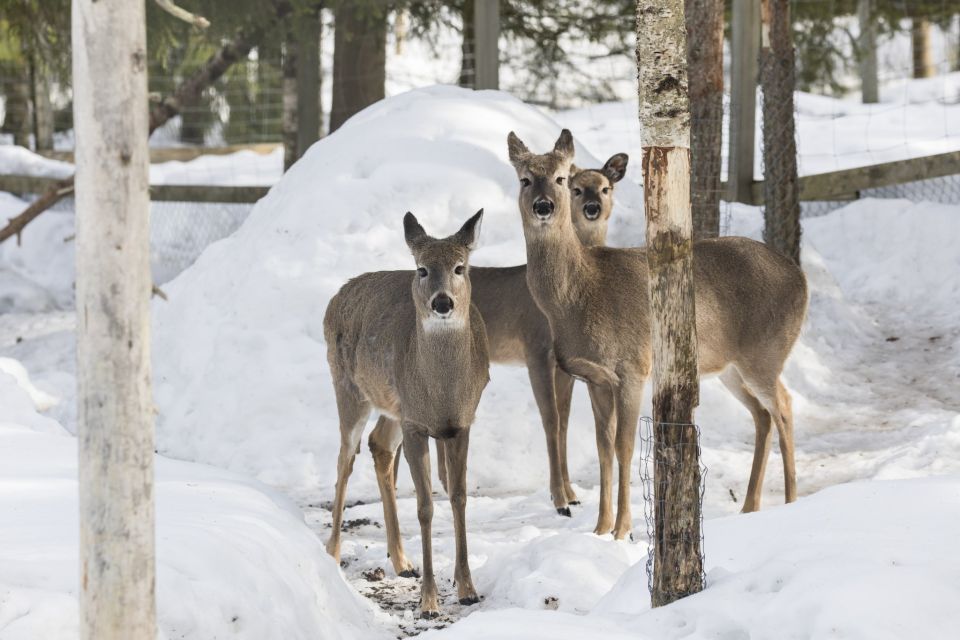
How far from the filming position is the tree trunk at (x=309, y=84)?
44.3 ft

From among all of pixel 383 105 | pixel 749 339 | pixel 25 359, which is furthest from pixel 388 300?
pixel 25 359

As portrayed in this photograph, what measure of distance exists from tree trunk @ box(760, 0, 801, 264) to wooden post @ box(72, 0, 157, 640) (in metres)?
7.94

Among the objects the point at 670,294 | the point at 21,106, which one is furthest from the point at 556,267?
the point at 21,106

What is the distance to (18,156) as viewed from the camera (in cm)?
1723

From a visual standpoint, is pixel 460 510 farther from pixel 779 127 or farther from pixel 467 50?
pixel 467 50

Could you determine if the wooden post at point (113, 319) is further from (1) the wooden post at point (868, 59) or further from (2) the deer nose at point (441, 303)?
(1) the wooden post at point (868, 59)

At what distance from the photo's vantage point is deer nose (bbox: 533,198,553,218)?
7.48m

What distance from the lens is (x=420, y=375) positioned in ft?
21.3

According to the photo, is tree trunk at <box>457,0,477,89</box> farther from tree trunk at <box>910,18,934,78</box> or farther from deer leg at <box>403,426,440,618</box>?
tree trunk at <box>910,18,934,78</box>

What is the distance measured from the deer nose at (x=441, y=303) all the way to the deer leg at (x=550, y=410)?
6.99ft

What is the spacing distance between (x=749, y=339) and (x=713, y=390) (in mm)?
1862

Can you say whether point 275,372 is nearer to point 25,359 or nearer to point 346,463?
point 346,463

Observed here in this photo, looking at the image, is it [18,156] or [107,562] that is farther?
[18,156]

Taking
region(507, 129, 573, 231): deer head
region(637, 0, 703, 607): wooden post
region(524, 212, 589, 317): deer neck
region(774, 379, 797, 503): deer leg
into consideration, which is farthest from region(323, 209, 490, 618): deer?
region(774, 379, 797, 503): deer leg
